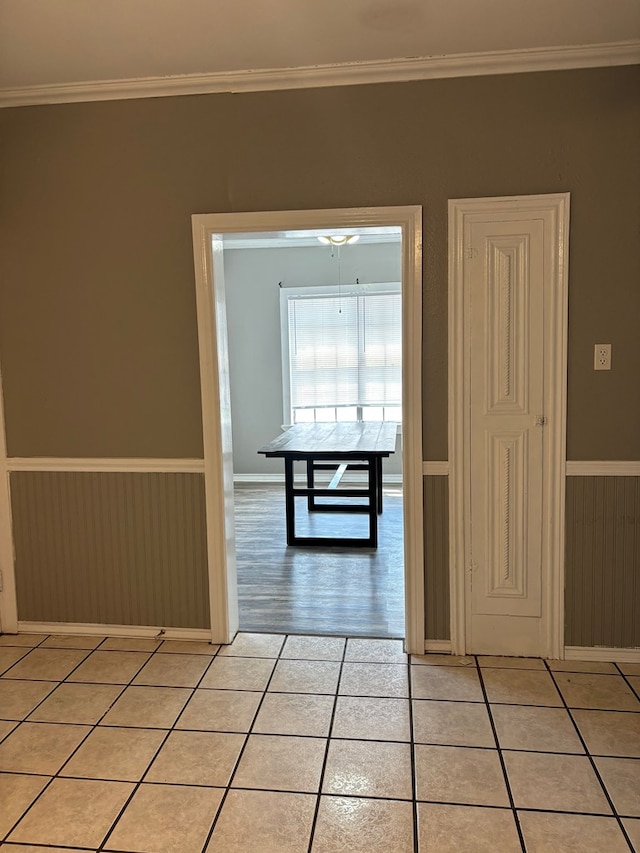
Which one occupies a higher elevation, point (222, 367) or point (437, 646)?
point (222, 367)

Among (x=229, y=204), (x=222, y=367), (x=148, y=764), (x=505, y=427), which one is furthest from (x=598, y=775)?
(x=229, y=204)

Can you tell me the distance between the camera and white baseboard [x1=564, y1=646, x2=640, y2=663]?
2.77m

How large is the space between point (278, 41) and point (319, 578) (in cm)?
278

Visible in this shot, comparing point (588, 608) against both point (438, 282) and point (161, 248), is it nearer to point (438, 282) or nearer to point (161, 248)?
point (438, 282)

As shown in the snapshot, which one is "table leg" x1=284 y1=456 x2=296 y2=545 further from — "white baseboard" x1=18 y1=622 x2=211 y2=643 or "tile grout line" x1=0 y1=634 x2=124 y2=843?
"tile grout line" x1=0 y1=634 x2=124 y2=843

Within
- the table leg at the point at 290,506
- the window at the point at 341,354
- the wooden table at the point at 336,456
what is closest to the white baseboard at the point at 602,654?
the wooden table at the point at 336,456

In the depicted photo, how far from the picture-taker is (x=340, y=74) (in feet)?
8.73

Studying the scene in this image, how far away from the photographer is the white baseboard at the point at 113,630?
10.0ft

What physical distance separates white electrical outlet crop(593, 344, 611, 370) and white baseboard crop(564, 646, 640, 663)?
123 centimetres

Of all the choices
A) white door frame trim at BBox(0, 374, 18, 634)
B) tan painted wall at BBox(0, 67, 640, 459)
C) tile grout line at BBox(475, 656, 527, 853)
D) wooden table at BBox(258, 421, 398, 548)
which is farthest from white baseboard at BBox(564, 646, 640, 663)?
white door frame trim at BBox(0, 374, 18, 634)

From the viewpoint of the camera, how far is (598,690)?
8.36 feet

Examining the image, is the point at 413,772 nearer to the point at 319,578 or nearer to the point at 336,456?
the point at 319,578

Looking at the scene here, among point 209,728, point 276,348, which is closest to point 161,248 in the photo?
point 209,728

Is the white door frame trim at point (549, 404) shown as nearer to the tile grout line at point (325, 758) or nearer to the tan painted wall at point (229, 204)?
the tan painted wall at point (229, 204)
